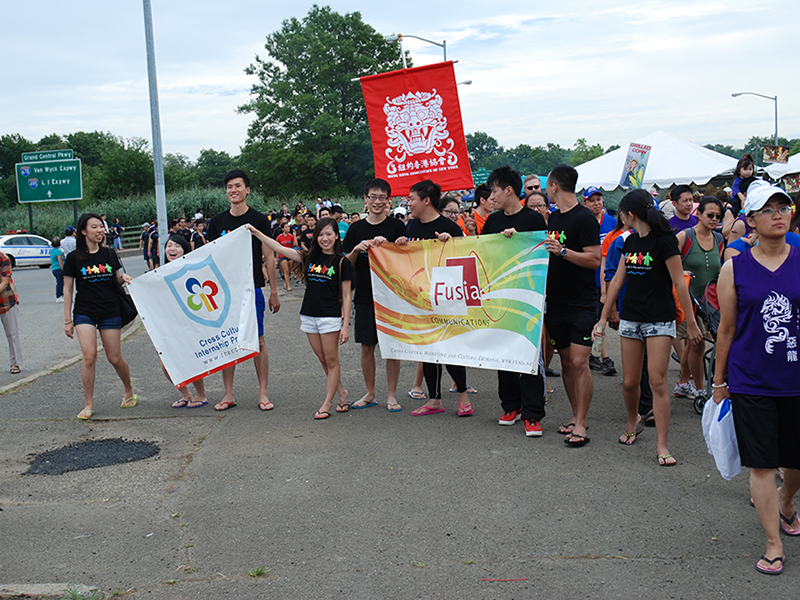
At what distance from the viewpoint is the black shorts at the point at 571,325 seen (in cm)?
561

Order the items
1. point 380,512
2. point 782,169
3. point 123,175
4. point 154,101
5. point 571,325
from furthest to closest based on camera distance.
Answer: point 123,175 < point 782,169 < point 154,101 < point 571,325 < point 380,512

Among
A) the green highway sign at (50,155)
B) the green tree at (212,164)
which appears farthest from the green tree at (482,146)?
the green highway sign at (50,155)

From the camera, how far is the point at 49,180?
132 feet

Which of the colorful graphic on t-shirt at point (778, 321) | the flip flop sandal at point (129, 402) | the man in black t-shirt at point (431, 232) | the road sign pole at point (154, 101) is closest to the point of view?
the colorful graphic on t-shirt at point (778, 321)

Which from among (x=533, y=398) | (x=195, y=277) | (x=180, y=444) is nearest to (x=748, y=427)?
(x=533, y=398)

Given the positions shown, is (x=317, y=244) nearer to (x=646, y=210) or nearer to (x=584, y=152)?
(x=646, y=210)

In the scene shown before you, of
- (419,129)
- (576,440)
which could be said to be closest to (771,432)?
(576,440)

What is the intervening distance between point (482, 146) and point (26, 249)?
14682 cm

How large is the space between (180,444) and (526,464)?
289cm

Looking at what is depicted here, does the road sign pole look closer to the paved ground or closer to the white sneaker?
the paved ground

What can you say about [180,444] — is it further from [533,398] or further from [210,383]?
[533,398]

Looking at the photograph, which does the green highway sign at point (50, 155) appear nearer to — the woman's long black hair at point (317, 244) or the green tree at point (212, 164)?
the woman's long black hair at point (317, 244)

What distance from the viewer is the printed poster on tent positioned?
67.9 ft

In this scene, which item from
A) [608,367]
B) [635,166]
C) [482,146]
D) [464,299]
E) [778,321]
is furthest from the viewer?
[482,146]
